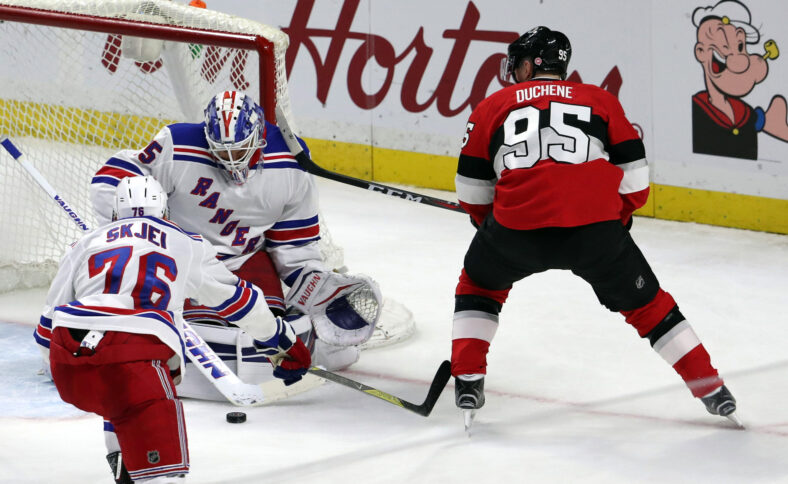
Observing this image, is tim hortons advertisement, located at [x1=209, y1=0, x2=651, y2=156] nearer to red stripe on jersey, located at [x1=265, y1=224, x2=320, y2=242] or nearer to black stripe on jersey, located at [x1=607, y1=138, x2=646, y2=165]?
red stripe on jersey, located at [x1=265, y1=224, x2=320, y2=242]

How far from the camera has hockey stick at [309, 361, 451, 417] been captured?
12.2 feet

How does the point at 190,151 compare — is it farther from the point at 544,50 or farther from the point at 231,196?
the point at 544,50

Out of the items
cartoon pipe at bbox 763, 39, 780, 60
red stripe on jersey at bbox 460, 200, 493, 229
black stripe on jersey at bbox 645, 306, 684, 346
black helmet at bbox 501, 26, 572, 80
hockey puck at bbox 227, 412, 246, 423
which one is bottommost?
hockey puck at bbox 227, 412, 246, 423

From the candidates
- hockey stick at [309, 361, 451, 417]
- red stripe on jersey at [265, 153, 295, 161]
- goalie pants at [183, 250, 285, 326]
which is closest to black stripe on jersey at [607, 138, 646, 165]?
hockey stick at [309, 361, 451, 417]

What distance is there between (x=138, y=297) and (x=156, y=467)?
37 centimetres

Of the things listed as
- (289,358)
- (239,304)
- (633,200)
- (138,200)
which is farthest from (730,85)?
(138,200)

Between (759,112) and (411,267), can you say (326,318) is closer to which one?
(411,267)

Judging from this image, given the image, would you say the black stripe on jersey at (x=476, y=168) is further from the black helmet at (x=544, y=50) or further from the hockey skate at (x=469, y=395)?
the hockey skate at (x=469, y=395)

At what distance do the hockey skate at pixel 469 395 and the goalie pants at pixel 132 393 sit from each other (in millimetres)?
977

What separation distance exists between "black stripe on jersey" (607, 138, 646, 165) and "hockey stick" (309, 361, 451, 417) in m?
0.78

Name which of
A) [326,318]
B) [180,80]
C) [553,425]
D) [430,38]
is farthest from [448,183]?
[553,425]

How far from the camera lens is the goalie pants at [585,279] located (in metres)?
3.44

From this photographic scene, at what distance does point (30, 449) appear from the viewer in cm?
350

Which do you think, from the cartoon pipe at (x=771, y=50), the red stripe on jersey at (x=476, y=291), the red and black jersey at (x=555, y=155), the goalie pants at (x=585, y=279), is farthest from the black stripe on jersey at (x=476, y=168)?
the cartoon pipe at (x=771, y=50)
